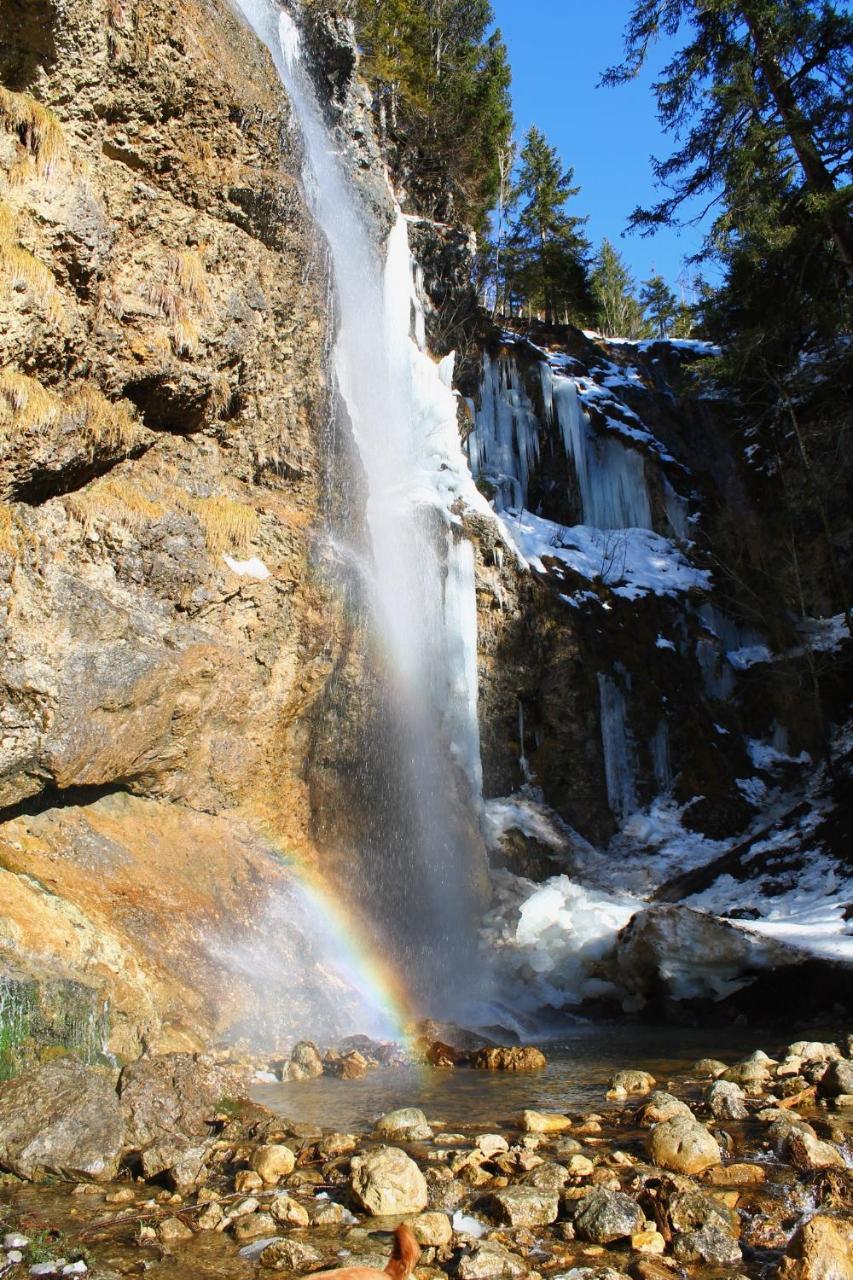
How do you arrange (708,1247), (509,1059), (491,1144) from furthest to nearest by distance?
1. (509,1059)
2. (491,1144)
3. (708,1247)

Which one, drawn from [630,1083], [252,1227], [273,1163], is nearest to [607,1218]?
[252,1227]

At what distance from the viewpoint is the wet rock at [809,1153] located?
430 centimetres

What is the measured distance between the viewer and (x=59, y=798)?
25.2 ft

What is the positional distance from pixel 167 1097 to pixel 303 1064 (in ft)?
6.88

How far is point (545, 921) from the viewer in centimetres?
1213

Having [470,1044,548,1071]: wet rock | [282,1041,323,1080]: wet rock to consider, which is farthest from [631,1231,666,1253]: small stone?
[282,1041,323,1080]: wet rock

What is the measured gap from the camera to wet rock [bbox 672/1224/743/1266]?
340cm

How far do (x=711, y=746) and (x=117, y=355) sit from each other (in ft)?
45.6

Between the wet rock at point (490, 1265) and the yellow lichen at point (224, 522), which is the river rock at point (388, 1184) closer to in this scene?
the wet rock at point (490, 1265)

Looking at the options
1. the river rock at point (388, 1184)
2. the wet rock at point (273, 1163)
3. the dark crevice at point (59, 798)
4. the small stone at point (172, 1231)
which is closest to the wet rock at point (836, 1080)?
the river rock at point (388, 1184)

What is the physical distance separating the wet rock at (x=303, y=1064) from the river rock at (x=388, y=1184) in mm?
3085

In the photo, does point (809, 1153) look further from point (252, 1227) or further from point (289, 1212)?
point (252, 1227)

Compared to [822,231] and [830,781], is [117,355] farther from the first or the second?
[830,781]

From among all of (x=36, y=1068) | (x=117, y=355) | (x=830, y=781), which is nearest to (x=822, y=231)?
(x=830, y=781)
